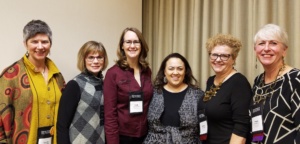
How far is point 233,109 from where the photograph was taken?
1.96 meters

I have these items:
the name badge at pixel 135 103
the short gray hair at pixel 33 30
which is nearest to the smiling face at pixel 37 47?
A: the short gray hair at pixel 33 30

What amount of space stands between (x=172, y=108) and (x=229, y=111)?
0.46 meters

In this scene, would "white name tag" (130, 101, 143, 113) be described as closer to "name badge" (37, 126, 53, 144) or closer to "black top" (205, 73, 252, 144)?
"black top" (205, 73, 252, 144)

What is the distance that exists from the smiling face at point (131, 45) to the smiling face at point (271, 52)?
98cm

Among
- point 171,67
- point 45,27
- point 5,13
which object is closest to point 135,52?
point 171,67

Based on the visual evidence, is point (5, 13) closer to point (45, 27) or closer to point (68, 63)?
point (45, 27)

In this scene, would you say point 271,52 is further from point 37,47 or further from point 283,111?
point 37,47

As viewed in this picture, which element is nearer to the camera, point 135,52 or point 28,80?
point 28,80

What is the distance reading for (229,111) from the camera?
1991 millimetres

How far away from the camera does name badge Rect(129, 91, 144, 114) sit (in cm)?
224

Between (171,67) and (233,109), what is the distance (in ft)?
2.10

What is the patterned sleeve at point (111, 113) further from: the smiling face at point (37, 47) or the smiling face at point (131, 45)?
the smiling face at point (37, 47)

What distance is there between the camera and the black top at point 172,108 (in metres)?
2.19

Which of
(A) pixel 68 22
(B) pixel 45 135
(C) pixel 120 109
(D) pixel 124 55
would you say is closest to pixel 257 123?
(C) pixel 120 109
